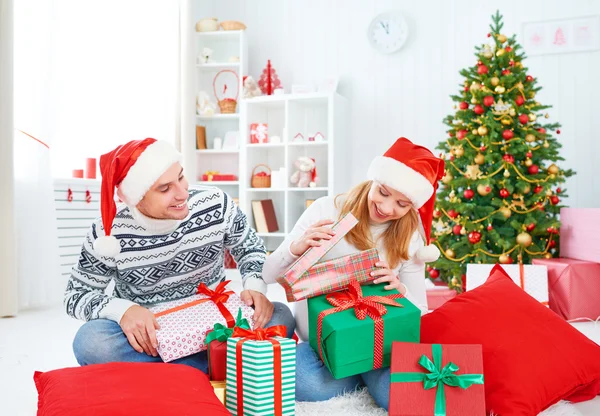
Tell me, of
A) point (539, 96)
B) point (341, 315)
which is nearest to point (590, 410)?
point (341, 315)

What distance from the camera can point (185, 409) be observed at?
122 centimetres

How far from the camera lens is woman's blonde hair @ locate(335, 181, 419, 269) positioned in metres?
1.84

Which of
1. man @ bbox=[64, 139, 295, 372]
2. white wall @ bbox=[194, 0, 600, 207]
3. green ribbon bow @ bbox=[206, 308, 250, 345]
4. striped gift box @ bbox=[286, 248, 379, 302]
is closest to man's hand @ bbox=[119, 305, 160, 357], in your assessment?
man @ bbox=[64, 139, 295, 372]

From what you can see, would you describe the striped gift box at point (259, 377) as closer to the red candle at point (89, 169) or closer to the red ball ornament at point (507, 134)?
the red ball ornament at point (507, 134)

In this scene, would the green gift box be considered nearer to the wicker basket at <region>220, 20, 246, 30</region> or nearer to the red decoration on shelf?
the red decoration on shelf

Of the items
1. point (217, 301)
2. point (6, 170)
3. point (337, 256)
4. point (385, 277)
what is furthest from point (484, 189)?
point (6, 170)

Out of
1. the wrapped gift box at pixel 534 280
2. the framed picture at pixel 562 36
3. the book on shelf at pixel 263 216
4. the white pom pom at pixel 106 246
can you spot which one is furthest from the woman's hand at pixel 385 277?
the framed picture at pixel 562 36

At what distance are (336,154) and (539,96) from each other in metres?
1.50

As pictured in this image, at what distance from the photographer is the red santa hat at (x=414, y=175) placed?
1742mm

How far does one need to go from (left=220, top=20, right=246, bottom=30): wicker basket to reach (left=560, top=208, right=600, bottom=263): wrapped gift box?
9.45 feet

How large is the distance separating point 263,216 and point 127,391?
12.0 ft

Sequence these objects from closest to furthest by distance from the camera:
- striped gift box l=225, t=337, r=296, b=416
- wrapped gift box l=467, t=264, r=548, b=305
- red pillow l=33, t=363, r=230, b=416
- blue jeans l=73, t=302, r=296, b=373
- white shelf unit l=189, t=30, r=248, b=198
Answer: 1. red pillow l=33, t=363, r=230, b=416
2. striped gift box l=225, t=337, r=296, b=416
3. blue jeans l=73, t=302, r=296, b=373
4. wrapped gift box l=467, t=264, r=548, b=305
5. white shelf unit l=189, t=30, r=248, b=198

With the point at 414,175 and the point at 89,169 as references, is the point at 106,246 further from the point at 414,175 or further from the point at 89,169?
the point at 89,169

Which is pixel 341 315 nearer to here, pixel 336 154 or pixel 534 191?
pixel 534 191
